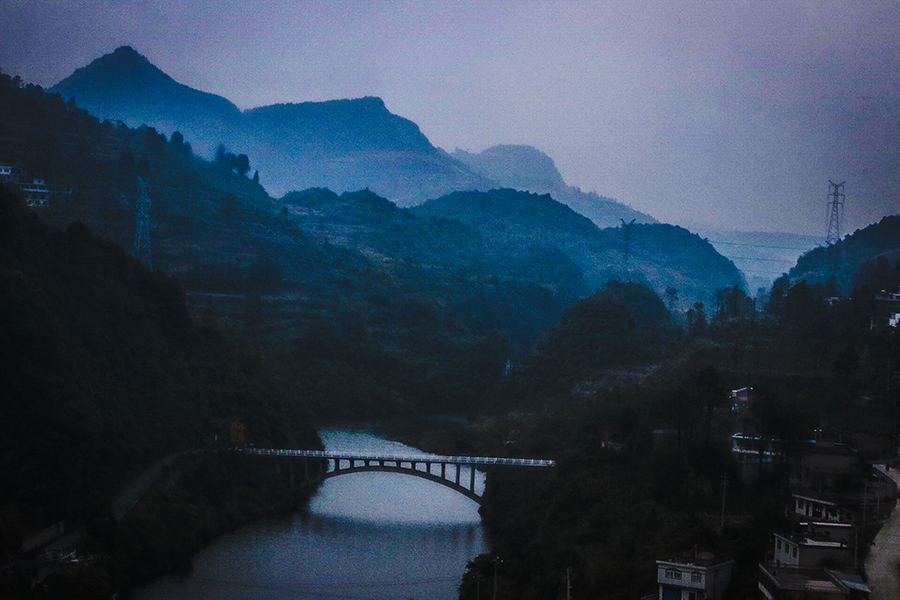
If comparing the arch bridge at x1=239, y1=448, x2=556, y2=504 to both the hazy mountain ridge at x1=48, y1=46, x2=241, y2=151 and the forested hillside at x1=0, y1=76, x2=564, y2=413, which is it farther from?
the hazy mountain ridge at x1=48, y1=46, x2=241, y2=151

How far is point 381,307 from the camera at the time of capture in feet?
210

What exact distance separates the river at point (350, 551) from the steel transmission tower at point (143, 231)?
22.6 m

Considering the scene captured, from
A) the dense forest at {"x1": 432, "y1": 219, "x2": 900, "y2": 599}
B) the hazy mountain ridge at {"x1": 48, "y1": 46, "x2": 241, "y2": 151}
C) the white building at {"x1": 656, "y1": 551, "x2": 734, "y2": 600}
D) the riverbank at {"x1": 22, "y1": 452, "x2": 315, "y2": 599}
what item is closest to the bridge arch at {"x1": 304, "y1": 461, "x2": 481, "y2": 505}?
the dense forest at {"x1": 432, "y1": 219, "x2": 900, "y2": 599}

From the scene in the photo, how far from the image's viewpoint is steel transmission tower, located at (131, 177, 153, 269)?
53.1m

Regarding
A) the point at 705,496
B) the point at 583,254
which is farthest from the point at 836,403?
the point at 583,254

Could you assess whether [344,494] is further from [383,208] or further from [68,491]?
[383,208]

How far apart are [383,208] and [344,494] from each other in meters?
56.0

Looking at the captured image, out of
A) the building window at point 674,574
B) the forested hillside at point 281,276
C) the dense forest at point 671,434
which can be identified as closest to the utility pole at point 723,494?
the dense forest at point 671,434

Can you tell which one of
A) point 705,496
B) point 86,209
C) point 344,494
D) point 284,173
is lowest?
point 344,494

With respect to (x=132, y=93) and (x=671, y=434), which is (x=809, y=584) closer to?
(x=671, y=434)

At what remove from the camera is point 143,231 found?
183 feet

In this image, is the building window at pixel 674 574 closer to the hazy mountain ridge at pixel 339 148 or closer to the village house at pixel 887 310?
the village house at pixel 887 310

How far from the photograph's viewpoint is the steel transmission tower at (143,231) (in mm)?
53125

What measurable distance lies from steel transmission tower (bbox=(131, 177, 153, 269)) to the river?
22.6 metres
